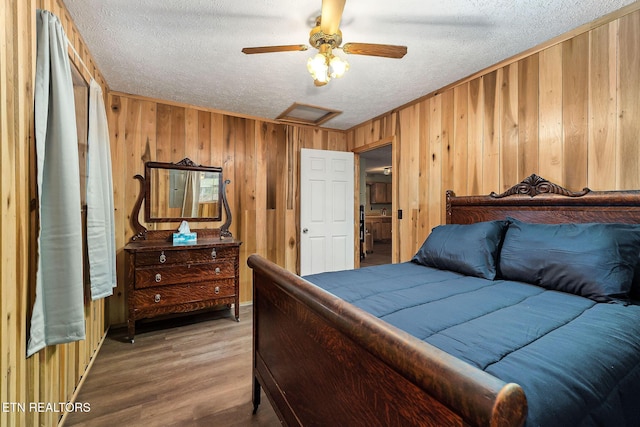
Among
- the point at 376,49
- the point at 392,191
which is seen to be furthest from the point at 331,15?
the point at 392,191

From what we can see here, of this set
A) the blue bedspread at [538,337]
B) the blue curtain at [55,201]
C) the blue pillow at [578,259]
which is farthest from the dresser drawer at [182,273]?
the blue pillow at [578,259]

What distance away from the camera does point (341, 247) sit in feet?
13.3

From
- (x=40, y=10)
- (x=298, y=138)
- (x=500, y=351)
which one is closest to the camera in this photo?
(x=500, y=351)

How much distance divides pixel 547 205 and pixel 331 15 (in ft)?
6.41

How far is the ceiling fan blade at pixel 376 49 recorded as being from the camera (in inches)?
64.0

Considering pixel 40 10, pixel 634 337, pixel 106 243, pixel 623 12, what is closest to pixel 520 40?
pixel 623 12

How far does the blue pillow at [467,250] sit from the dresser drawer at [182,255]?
198 centimetres

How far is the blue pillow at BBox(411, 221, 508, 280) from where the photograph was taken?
6.02 feet

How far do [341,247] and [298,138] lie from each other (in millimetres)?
1681

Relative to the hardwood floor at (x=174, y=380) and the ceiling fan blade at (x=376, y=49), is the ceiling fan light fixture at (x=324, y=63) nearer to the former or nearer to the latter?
the ceiling fan blade at (x=376, y=49)

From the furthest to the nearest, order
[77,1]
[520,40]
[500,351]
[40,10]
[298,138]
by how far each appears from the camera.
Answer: [298,138] → [520,40] → [77,1] → [40,10] → [500,351]

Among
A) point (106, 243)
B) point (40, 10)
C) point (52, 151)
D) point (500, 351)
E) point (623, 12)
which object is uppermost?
point (623, 12)

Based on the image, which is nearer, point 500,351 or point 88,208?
point 500,351

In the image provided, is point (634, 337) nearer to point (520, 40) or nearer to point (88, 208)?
point (520, 40)
